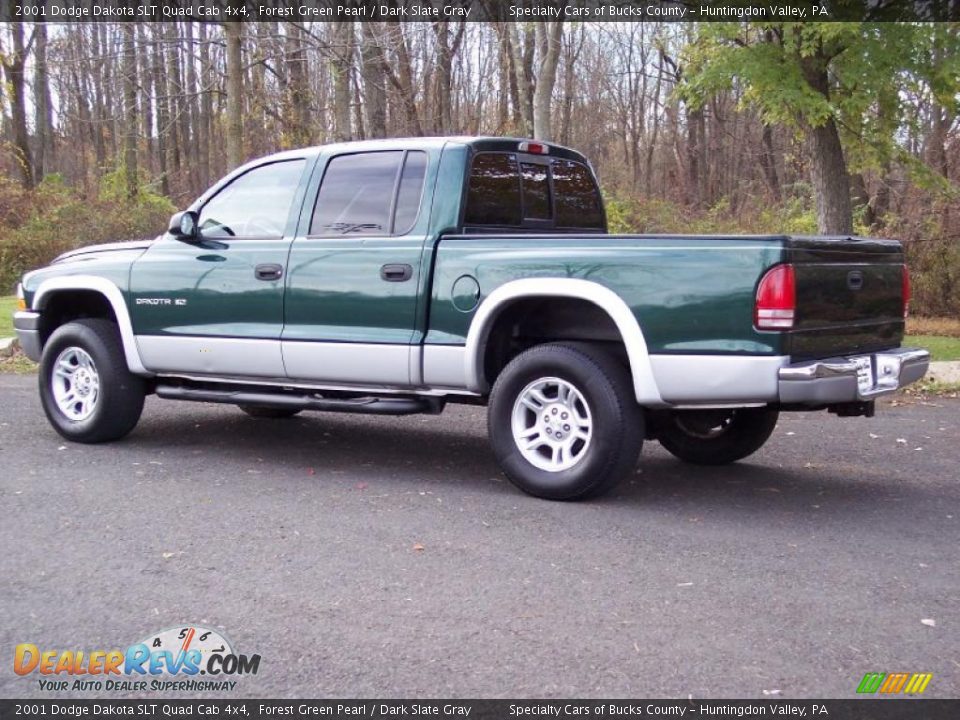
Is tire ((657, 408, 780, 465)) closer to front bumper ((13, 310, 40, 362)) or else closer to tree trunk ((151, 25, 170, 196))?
front bumper ((13, 310, 40, 362))

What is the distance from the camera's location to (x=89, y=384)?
7516mm

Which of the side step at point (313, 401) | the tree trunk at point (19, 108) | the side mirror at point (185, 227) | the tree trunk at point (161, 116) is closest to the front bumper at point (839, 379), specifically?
the side step at point (313, 401)

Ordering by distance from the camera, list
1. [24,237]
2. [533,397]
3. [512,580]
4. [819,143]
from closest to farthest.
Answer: [512,580] < [533,397] < [819,143] < [24,237]

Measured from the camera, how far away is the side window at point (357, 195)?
6566 mm

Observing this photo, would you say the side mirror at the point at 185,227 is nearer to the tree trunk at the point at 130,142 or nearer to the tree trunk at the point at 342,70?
the tree trunk at the point at 342,70

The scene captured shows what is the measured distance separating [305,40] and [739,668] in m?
14.6

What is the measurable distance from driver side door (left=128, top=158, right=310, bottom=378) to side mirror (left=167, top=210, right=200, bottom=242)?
54mm

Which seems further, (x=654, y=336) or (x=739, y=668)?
(x=654, y=336)

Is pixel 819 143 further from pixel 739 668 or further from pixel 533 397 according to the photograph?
pixel 739 668

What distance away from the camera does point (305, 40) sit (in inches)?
644

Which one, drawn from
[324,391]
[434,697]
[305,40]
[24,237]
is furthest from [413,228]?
[24,237]

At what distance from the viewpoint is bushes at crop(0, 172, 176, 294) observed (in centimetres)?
2300

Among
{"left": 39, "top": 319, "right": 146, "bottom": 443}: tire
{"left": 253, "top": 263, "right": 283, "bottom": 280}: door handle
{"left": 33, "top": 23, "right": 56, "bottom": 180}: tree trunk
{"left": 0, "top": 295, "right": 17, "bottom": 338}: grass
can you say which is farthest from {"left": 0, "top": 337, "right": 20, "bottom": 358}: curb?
{"left": 33, "top": 23, "right": 56, "bottom": 180}: tree trunk
